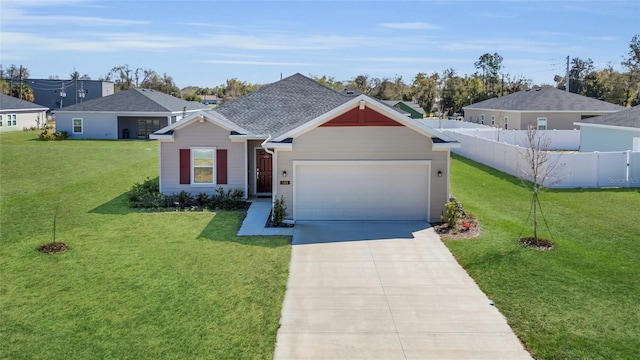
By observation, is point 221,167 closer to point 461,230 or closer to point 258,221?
point 258,221

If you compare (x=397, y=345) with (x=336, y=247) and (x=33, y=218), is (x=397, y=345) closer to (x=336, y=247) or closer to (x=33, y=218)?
(x=336, y=247)

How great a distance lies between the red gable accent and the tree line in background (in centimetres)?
4988

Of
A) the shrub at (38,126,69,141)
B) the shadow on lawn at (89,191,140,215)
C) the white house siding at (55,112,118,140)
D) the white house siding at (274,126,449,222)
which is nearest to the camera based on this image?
the white house siding at (274,126,449,222)

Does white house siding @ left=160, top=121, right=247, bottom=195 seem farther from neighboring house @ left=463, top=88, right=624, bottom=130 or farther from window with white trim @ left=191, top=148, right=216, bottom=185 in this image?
neighboring house @ left=463, top=88, right=624, bottom=130

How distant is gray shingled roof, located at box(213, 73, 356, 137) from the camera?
21156mm

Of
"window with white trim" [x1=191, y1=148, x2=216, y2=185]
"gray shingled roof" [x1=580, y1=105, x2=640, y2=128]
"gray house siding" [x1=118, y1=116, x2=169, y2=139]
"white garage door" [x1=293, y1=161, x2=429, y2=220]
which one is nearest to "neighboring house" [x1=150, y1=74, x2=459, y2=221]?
"white garage door" [x1=293, y1=161, x2=429, y2=220]

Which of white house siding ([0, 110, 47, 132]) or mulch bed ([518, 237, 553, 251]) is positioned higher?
white house siding ([0, 110, 47, 132])

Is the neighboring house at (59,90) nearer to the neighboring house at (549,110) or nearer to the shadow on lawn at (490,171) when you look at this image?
the neighboring house at (549,110)

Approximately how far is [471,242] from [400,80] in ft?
266

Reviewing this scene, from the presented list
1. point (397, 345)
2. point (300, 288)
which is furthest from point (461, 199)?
point (397, 345)

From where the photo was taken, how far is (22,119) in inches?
2055

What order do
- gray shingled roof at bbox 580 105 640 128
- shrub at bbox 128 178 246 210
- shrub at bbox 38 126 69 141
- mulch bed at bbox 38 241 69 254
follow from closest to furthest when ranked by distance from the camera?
1. mulch bed at bbox 38 241 69 254
2. shrub at bbox 128 178 246 210
3. gray shingled roof at bbox 580 105 640 128
4. shrub at bbox 38 126 69 141

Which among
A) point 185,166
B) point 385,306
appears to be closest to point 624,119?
point 185,166

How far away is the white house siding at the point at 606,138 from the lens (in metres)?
25.9
